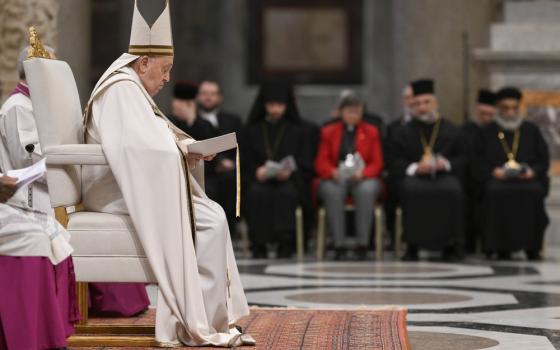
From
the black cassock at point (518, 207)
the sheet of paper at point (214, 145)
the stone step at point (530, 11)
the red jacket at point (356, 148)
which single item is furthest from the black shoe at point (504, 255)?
the sheet of paper at point (214, 145)

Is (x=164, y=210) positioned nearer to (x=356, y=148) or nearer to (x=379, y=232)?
(x=379, y=232)

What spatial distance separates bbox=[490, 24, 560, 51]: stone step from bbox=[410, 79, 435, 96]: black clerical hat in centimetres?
166

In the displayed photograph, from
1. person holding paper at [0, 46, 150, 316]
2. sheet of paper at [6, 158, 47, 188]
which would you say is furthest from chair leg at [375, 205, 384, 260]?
sheet of paper at [6, 158, 47, 188]

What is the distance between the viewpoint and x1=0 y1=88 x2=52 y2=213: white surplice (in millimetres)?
6051

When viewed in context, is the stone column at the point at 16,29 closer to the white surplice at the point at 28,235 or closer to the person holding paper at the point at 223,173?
the person holding paper at the point at 223,173

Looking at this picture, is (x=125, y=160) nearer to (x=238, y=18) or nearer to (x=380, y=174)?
(x=380, y=174)

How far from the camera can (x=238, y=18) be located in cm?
1780

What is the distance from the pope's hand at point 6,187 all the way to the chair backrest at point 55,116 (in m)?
0.65

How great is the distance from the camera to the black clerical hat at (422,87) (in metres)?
11.3

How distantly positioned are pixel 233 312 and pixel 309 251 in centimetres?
624

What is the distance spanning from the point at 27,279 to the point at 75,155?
77 cm

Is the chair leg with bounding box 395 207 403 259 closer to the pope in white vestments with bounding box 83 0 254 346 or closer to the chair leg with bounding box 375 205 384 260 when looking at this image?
the chair leg with bounding box 375 205 384 260

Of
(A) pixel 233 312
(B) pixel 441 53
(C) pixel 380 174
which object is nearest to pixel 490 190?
(C) pixel 380 174

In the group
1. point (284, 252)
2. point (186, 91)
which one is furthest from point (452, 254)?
point (186, 91)
